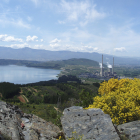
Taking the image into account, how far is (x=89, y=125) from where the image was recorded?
5672 mm

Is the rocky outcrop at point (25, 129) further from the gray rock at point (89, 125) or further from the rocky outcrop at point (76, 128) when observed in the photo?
the gray rock at point (89, 125)

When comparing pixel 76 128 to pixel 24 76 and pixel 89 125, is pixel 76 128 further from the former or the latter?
pixel 24 76

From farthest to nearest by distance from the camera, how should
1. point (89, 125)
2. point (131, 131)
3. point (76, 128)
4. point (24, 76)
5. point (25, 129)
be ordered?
point (24, 76), point (25, 129), point (131, 131), point (89, 125), point (76, 128)

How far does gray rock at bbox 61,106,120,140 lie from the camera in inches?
201

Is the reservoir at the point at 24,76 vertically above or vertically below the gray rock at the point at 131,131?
below

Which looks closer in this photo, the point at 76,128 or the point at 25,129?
the point at 76,128

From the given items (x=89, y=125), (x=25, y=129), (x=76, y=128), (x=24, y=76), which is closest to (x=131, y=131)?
(x=89, y=125)

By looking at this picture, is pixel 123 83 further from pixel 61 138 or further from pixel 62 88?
pixel 62 88

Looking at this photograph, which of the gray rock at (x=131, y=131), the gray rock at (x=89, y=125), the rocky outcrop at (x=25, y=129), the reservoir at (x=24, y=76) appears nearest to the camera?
the gray rock at (x=89, y=125)

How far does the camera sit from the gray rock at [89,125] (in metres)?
5.10

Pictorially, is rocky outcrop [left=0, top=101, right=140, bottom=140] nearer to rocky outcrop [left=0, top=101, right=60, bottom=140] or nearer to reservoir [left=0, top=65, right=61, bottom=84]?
rocky outcrop [left=0, top=101, right=60, bottom=140]

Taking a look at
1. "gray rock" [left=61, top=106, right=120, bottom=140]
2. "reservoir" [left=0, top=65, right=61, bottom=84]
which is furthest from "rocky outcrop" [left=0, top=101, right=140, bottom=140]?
"reservoir" [left=0, top=65, right=61, bottom=84]

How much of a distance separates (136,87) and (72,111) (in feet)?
26.0

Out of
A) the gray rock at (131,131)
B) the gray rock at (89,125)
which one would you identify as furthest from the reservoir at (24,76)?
the gray rock at (131,131)
